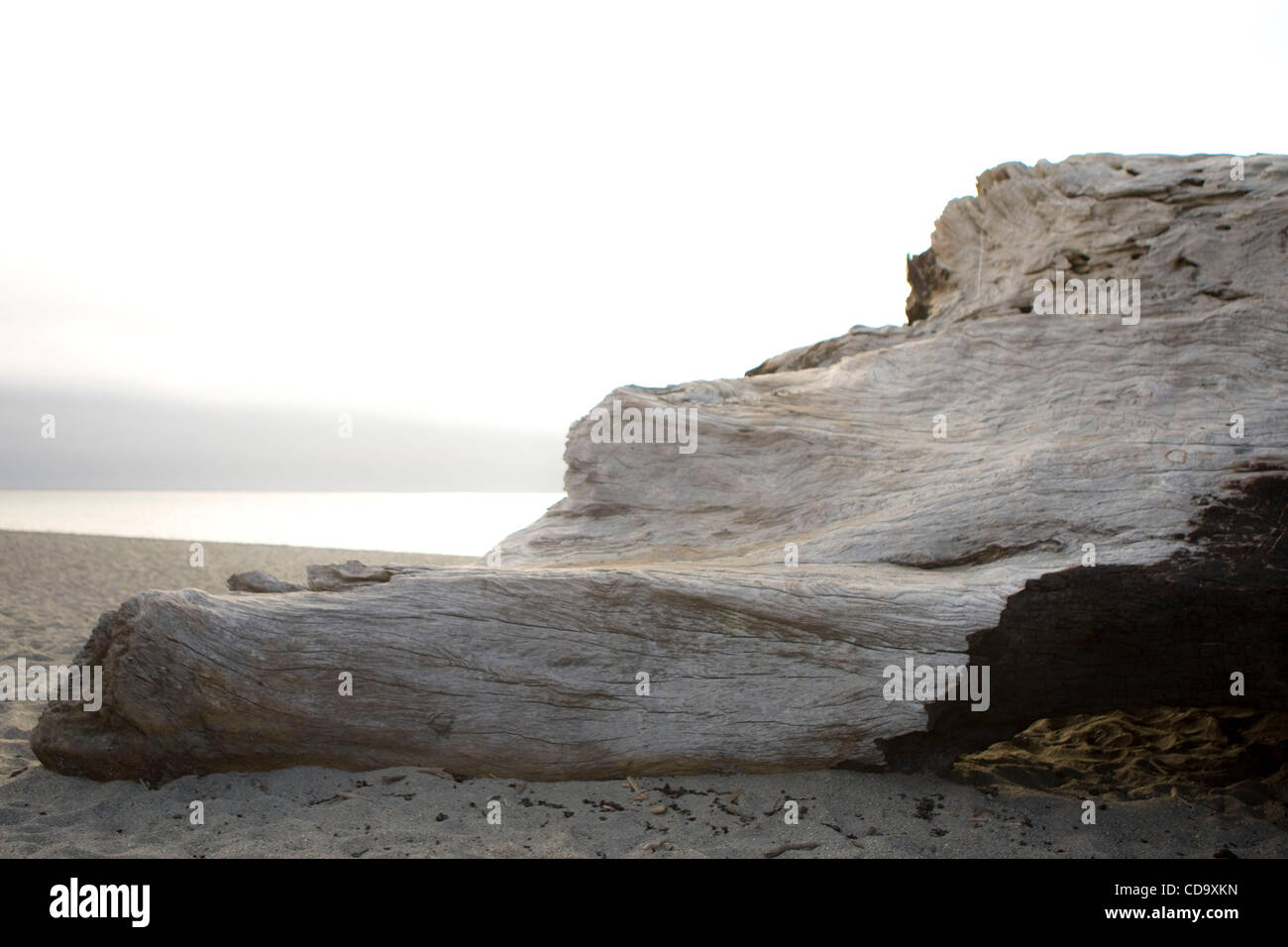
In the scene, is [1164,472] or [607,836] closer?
[607,836]

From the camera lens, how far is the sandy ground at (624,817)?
13.0 ft

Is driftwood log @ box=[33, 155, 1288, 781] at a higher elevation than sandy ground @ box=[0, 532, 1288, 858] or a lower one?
higher

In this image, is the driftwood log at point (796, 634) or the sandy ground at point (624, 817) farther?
the driftwood log at point (796, 634)

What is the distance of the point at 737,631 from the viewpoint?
15.7 ft

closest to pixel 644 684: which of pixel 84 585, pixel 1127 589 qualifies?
pixel 1127 589

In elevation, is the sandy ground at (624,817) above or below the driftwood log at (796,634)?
below

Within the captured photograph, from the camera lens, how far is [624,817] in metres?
4.26

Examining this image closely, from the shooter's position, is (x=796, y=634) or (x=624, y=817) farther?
(x=796, y=634)

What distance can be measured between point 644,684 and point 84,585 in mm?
13306

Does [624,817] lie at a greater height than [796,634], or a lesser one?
lesser

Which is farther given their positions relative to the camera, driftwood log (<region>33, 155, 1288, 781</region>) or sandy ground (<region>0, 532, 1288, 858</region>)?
driftwood log (<region>33, 155, 1288, 781</region>)

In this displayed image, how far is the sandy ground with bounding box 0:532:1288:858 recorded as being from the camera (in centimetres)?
397

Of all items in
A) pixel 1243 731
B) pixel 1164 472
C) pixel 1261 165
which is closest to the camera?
pixel 1164 472
